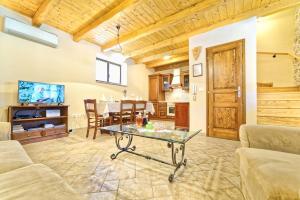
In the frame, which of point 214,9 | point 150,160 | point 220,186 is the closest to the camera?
point 220,186

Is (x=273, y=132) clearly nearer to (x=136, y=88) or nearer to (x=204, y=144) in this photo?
(x=204, y=144)

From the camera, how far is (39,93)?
3205 millimetres

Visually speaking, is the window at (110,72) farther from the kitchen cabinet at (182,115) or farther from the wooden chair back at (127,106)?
the kitchen cabinet at (182,115)

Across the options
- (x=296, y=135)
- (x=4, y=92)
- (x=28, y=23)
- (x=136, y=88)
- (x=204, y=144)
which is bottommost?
(x=204, y=144)

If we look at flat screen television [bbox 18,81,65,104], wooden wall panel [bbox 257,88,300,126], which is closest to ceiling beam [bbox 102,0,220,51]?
flat screen television [bbox 18,81,65,104]

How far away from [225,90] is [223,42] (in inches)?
44.0

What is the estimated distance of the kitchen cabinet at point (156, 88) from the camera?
6.90 metres

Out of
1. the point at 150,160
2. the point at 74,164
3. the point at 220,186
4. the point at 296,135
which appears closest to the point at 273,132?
the point at 296,135

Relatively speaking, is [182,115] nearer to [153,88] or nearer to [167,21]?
[167,21]

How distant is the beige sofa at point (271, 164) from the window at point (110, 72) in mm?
4759

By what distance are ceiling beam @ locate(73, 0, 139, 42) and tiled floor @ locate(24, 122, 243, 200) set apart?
8.59 ft

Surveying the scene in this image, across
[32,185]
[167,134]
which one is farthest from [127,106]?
[32,185]

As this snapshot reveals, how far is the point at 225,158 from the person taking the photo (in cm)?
217

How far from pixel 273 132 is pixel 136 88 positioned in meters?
5.61
